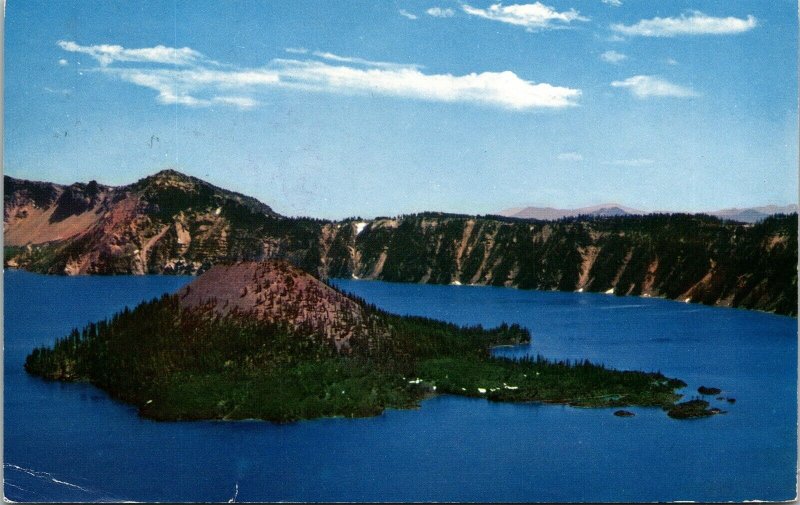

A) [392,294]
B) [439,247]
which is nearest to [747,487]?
[392,294]

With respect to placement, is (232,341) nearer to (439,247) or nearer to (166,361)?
(166,361)

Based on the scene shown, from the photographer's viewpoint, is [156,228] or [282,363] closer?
[282,363]

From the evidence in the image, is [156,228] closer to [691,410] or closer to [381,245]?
[691,410]

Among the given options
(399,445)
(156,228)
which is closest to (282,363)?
(399,445)

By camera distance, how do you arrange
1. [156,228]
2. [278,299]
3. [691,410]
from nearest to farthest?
1. [691,410]
2. [278,299]
3. [156,228]

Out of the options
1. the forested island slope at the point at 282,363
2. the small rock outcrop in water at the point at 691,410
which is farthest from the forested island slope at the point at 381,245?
the small rock outcrop in water at the point at 691,410

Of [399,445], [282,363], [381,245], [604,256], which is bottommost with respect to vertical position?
[399,445]

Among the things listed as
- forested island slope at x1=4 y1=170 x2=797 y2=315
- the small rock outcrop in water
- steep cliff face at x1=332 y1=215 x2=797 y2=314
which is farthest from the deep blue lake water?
steep cliff face at x1=332 y1=215 x2=797 y2=314
